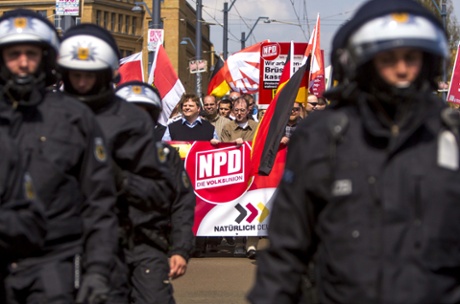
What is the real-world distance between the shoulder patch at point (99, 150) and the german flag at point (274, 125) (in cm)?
819

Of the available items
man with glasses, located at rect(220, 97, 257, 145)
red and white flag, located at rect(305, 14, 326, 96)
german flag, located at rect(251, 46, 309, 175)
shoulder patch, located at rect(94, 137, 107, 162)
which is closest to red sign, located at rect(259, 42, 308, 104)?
red and white flag, located at rect(305, 14, 326, 96)

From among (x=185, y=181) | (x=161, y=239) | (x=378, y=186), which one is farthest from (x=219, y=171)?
(x=378, y=186)

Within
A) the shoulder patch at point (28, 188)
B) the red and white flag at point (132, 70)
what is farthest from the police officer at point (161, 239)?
the red and white flag at point (132, 70)

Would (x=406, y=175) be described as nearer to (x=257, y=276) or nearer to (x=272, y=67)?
(x=257, y=276)

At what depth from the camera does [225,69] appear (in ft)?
72.0

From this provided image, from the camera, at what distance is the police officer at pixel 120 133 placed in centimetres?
569

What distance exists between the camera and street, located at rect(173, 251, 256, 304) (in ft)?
34.7

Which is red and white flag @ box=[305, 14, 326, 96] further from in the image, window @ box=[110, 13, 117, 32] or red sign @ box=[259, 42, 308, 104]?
window @ box=[110, 13, 117, 32]

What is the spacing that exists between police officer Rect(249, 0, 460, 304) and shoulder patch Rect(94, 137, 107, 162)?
1199mm

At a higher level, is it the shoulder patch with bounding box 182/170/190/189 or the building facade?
the shoulder patch with bounding box 182/170/190/189

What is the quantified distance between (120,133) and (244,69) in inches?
636

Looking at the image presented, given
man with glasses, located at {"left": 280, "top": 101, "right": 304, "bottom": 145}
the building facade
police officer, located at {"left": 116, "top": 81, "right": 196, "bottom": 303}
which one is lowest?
the building facade

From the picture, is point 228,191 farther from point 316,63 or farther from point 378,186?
point 378,186

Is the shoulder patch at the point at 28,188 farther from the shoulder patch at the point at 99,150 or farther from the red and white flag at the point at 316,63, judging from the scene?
the red and white flag at the point at 316,63
